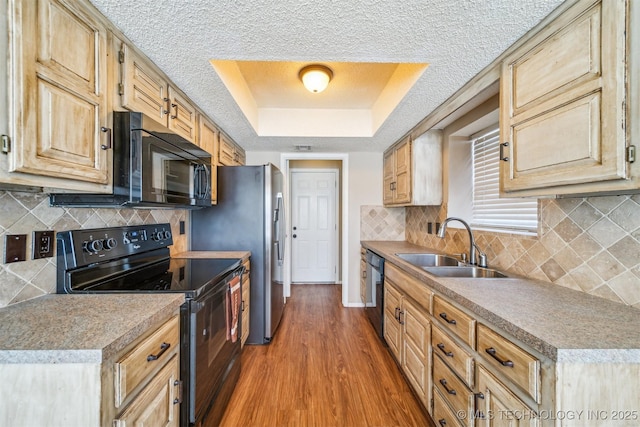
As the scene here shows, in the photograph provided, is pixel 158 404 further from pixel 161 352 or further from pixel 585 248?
pixel 585 248

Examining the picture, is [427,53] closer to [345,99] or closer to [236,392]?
[345,99]

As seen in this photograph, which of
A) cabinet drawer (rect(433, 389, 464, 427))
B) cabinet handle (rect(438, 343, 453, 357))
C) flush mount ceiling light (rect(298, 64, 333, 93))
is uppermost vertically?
flush mount ceiling light (rect(298, 64, 333, 93))

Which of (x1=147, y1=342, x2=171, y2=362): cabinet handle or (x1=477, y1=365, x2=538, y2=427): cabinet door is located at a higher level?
(x1=147, y1=342, x2=171, y2=362): cabinet handle

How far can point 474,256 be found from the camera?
189 cm

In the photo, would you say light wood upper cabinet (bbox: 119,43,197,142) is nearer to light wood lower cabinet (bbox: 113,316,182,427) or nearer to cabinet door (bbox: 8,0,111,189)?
cabinet door (bbox: 8,0,111,189)

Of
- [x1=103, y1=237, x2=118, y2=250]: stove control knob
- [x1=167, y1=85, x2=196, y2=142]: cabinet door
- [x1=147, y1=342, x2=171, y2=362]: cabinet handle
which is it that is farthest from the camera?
[x1=167, y1=85, x2=196, y2=142]: cabinet door

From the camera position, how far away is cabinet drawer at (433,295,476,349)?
1095mm

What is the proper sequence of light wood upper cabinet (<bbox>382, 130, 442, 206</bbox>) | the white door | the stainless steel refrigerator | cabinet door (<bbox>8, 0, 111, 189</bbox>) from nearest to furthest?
cabinet door (<bbox>8, 0, 111, 189</bbox>)
the stainless steel refrigerator
light wood upper cabinet (<bbox>382, 130, 442, 206</bbox>)
the white door

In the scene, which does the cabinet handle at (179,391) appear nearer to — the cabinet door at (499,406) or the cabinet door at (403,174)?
the cabinet door at (499,406)

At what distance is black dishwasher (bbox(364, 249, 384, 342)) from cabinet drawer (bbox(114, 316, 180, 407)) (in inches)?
70.2

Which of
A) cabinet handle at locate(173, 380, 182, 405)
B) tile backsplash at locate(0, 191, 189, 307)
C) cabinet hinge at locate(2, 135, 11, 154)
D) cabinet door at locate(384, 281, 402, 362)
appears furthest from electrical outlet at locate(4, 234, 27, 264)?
cabinet door at locate(384, 281, 402, 362)

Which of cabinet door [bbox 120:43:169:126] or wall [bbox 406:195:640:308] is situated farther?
cabinet door [bbox 120:43:169:126]

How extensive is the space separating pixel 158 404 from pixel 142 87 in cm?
145

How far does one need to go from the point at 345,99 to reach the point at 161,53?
169 centimetres
